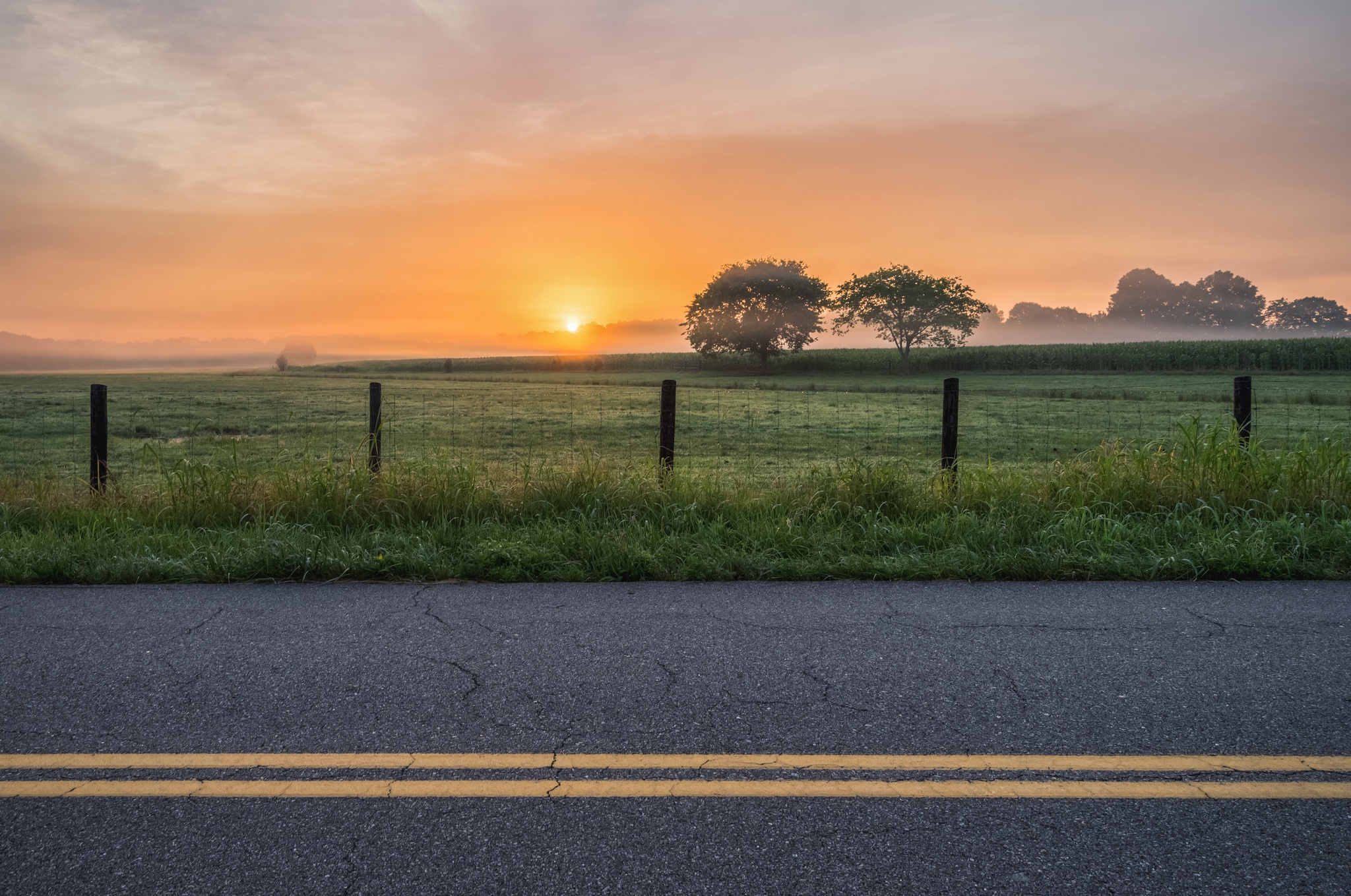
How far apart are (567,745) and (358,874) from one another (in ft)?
3.29

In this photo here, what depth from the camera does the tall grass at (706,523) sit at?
6266 mm

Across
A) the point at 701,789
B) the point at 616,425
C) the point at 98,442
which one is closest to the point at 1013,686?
the point at 701,789

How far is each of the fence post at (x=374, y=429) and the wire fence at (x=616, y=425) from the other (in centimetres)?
20

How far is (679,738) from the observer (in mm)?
3471

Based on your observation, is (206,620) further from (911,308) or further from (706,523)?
(911,308)

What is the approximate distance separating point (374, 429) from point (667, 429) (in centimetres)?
312

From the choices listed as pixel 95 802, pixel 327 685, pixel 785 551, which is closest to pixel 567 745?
pixel 327 685

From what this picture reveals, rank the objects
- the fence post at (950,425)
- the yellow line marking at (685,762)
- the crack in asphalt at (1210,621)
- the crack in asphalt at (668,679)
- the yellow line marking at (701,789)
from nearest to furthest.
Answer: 1. the yellow line marking at (701,789)
2. the yellow line marking at (685,762)
3. the crack in asphalt at (668,679)
4. the crack in asphalt at (1210,621)
5. the fence post at (950,425)

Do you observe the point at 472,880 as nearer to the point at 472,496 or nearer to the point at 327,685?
the point at 327,685

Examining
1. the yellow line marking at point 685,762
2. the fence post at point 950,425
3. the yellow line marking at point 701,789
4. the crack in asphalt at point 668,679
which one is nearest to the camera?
the yellow line marking at point 701,789

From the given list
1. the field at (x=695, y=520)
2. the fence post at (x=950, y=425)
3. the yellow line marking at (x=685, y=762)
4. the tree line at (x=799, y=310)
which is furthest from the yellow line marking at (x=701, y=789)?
the tree line at (x=799, y=310)

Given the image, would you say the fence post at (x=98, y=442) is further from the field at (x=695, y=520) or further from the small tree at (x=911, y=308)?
the small tree at (x=911, y=308)

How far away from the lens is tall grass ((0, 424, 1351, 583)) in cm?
627

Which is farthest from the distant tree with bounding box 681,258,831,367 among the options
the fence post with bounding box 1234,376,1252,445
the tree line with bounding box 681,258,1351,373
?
the fence post with bounding box 1234,376,1252,445
